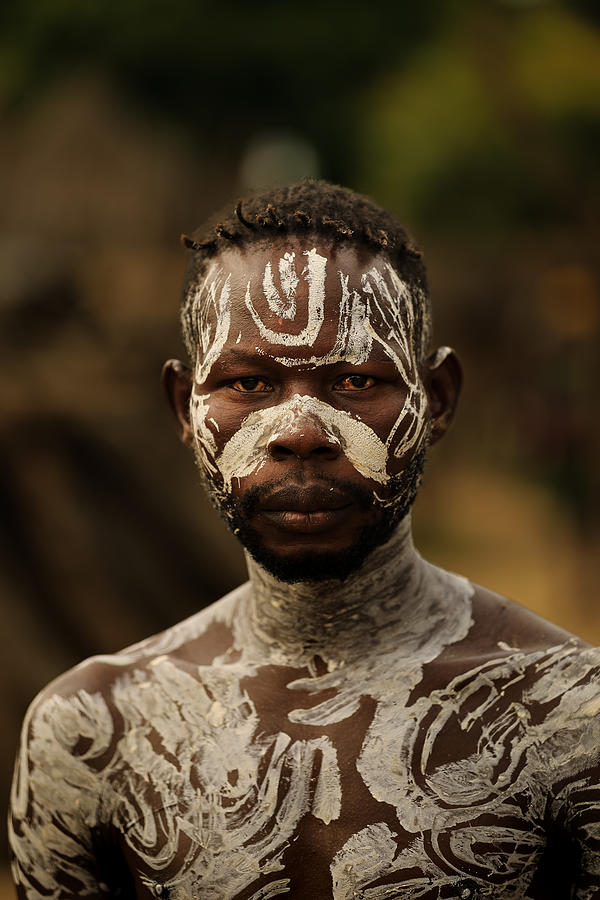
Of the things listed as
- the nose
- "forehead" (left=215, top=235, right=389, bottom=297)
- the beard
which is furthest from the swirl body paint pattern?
"forehead" (left=215, top=235, right=389, bottom=297)

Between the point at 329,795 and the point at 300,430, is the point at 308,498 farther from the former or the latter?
the point at 329,795

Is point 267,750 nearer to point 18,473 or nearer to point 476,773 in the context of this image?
point 476,773

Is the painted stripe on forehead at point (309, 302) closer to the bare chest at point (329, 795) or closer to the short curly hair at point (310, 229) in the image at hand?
the short curly hair at point (310, 229)

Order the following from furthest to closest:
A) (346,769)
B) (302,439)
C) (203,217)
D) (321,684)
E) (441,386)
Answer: (203,217) → (441,386) → (321,684) → (346,769) → (302,439)

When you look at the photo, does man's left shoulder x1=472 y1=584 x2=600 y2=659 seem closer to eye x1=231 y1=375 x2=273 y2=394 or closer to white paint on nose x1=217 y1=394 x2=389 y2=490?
white paint on nose x1=217 y1=394 x2=389 y2=490

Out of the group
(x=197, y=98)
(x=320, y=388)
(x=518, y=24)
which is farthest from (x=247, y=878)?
(x=518, y=24)

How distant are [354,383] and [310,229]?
1.13 feet

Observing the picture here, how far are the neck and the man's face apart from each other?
13 cm

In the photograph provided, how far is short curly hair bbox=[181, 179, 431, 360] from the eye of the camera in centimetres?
244

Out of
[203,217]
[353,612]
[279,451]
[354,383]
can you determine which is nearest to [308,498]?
[279,451]

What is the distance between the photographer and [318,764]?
238 centimetres

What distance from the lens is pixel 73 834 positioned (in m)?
2.53

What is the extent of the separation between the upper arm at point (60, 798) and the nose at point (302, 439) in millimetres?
753

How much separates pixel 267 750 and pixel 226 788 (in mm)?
113
